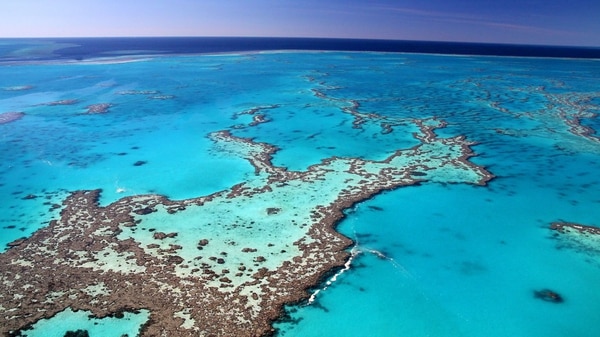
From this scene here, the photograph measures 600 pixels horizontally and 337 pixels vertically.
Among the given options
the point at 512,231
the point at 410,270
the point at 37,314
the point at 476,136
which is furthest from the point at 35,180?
the point at 476,136

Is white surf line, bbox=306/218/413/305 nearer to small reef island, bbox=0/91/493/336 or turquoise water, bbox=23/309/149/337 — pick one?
small reef island, bbox=0/91/493/336

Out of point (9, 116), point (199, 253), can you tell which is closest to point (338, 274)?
point (199, 253)

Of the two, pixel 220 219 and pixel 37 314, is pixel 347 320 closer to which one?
pixel 220 219

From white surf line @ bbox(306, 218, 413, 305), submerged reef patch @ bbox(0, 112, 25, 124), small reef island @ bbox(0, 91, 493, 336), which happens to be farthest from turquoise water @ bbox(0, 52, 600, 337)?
submerged reef patch @ bbox(0, 112, 25, 124)

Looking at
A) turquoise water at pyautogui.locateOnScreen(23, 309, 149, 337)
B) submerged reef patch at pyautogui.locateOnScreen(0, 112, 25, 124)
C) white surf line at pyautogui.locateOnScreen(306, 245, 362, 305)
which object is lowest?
turquoise water at pyautogui.locateOnScreen(23, 309, 149, 337)

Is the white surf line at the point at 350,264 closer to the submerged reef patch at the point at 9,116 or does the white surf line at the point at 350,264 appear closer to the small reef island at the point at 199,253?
the small reef island at the point at 199,253

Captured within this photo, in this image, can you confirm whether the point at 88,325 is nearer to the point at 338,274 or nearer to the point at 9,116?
the point at 338,274

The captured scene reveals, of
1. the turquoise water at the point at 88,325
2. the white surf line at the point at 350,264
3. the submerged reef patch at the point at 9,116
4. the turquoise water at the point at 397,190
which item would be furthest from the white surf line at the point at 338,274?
the submerged reef patch at the point at 9,116
